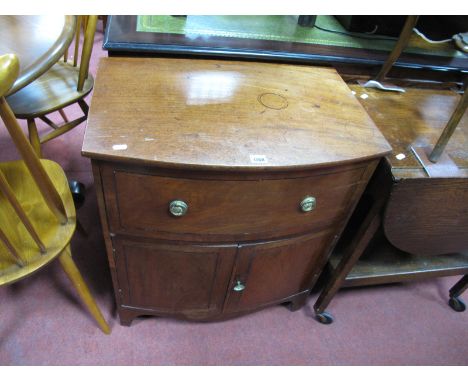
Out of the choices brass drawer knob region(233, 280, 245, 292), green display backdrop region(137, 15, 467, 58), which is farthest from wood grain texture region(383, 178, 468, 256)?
green display backdrop region(137, 15, 467, 58)

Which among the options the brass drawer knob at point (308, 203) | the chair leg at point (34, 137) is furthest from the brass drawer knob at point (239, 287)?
the chair leg at point (34, 137)

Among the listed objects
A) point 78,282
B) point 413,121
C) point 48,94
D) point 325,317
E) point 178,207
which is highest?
point 413,121

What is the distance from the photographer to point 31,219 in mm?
802

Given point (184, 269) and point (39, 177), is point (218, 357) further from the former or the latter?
point (39, 177)

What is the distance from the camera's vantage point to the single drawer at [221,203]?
24.8 inches

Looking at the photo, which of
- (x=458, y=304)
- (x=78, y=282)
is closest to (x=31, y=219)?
(x=78, y=282)

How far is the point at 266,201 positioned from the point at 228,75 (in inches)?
13.0

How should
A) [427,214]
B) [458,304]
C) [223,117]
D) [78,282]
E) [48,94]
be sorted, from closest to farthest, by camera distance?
[223,117]
[427,214]
[78,282]
[48,94]
[458,304]

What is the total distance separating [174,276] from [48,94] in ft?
2.55

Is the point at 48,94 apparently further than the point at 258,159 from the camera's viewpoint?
Yes

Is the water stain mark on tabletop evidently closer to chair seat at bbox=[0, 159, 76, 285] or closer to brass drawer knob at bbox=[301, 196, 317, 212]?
brass drawer knob at bbox=[301, 196, 317, 212]

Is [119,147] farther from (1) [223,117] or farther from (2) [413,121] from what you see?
(2) [413,121]

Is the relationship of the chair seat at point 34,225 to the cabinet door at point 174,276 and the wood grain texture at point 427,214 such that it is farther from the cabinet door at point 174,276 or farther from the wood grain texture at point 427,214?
the wood grain texture at point 427,214
